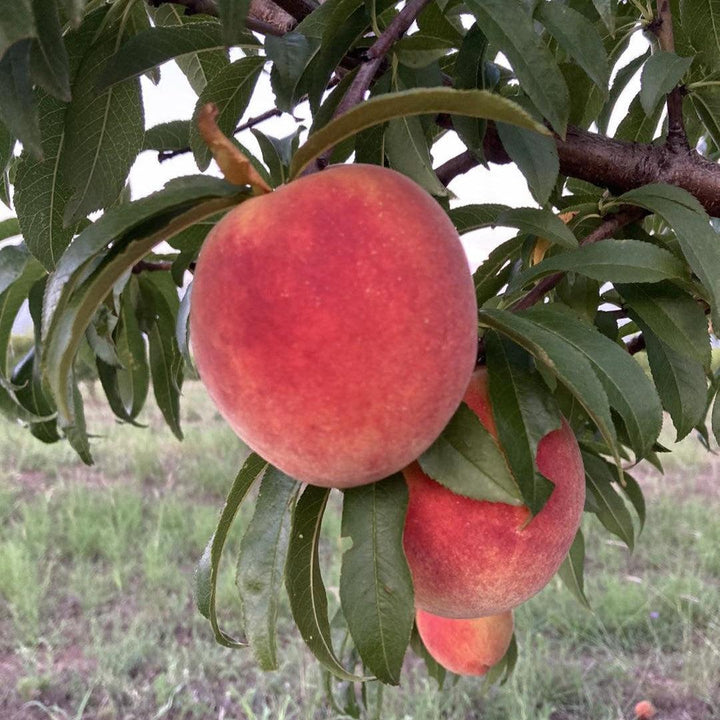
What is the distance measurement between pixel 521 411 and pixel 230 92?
30 cm

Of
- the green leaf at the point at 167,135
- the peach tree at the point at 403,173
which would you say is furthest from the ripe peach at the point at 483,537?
the green leaf at the point at 167,135

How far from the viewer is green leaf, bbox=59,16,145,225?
501 mm

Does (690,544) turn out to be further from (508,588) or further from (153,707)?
(508,588)

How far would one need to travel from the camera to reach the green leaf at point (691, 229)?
48 centimetres

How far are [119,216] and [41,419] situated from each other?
70cm

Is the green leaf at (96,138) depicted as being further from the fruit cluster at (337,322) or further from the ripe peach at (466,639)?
the ripe peach at (466,639)

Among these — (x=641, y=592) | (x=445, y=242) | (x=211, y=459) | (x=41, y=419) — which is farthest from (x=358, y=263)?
(x=211, y=459)

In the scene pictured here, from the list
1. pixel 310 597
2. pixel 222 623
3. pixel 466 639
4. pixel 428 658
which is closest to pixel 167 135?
pixel 310 597

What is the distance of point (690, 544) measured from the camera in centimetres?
255

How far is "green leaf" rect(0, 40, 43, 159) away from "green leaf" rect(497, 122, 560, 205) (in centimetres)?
31

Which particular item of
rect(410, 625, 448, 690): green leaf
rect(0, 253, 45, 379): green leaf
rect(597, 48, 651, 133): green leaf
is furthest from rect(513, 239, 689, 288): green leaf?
rect(0, 253, 45, 379): green leaf

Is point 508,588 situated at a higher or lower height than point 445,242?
lower

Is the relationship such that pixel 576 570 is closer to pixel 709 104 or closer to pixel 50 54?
pixel 709 104

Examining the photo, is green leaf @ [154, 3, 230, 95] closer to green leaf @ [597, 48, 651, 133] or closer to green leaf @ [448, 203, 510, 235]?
green leaf @ [448, 203, 510, 235]
